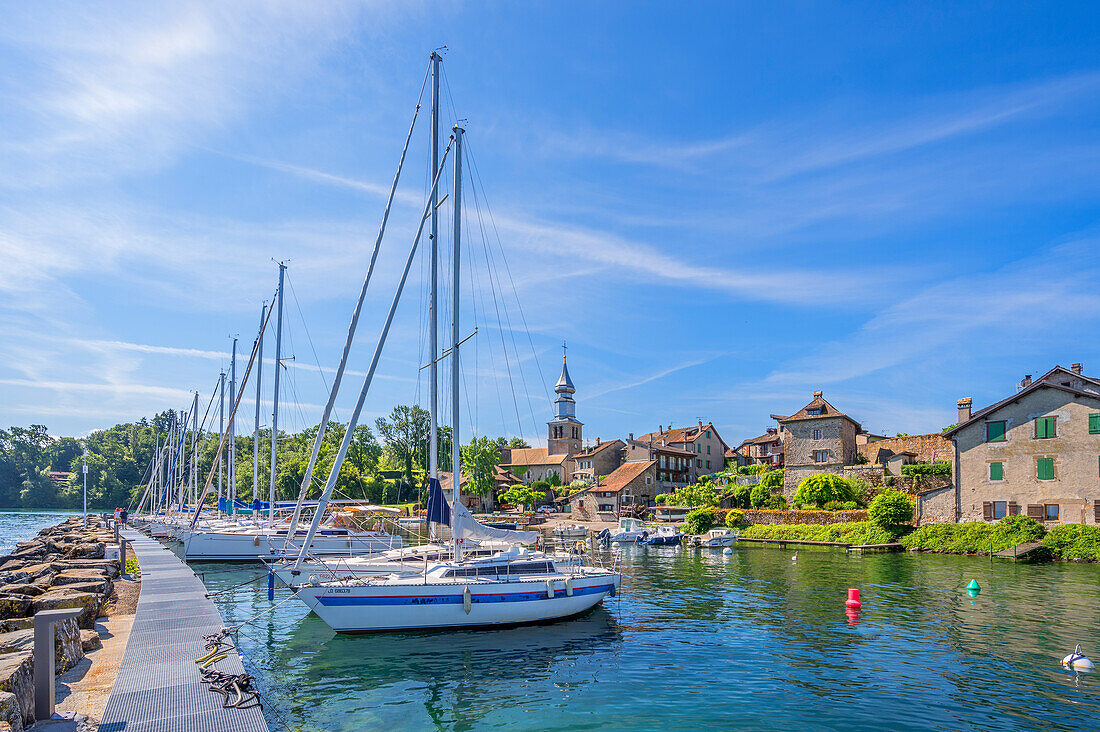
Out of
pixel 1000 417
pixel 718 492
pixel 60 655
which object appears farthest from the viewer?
pixel 718 492

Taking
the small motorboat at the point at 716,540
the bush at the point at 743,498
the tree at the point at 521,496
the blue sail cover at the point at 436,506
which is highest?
the blue sail cover at the point at 436,506

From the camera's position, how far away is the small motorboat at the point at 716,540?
5509 centimetres

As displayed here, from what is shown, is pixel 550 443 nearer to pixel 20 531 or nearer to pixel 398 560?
pixel 20 531

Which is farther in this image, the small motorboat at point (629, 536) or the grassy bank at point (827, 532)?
the small motorboat at point (629, 536)

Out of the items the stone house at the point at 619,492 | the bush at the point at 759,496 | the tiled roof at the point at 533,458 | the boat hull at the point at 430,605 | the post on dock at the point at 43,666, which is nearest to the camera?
the post on dock at the point at 43,666

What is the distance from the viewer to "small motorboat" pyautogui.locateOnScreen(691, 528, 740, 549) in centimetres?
5509

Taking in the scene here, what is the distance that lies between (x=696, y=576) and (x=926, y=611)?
13155mm

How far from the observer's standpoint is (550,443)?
12306 centimetres

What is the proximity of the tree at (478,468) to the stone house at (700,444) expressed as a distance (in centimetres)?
3289

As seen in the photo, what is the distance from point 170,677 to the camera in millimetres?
13484

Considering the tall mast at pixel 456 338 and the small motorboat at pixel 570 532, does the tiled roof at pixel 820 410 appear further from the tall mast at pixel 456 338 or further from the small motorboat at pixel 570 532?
the tall mast at pixel 456 338

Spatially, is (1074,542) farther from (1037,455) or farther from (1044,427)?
(1044,427)

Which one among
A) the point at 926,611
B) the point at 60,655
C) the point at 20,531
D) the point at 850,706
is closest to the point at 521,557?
the point at 850,706

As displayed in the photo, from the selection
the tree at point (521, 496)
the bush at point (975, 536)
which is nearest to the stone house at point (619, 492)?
the tree at point (521, 496)
